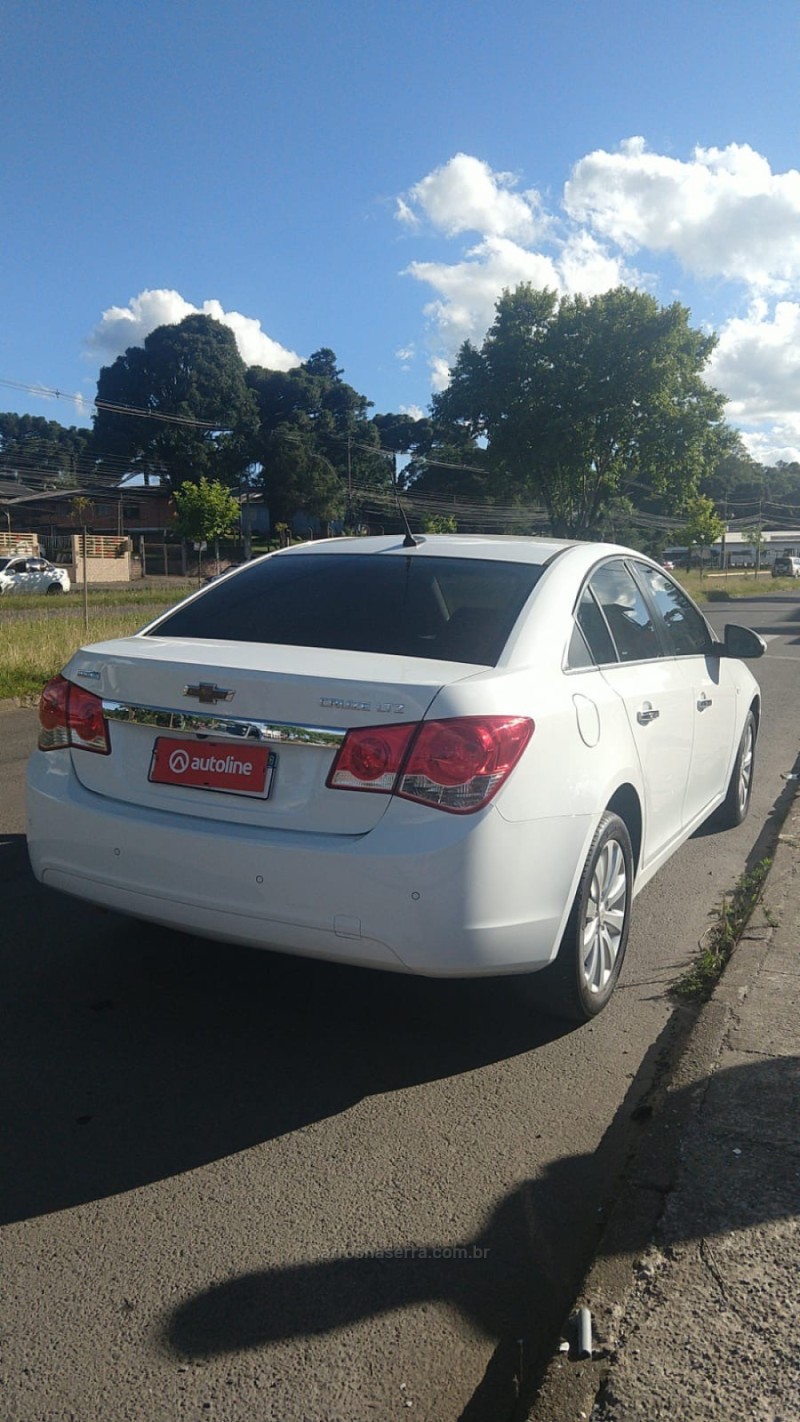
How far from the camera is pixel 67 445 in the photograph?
352 feet

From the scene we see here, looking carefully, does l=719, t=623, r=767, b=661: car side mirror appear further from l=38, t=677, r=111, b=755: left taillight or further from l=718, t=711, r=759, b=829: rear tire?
l=38, t=677, r=111, b=755: left taillight

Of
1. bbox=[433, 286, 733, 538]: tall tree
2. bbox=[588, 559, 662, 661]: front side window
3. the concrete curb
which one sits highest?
bbox=[433, 286, 733, 538]: tall tree

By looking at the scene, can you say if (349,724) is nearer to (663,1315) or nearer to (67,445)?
(663,1315)

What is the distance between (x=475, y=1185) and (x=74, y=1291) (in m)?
0.99

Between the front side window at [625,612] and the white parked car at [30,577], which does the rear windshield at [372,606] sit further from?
the white parked car at [30,577]

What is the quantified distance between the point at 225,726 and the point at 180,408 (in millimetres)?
87676

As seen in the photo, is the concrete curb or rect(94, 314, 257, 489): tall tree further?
rect(94, 314, 257, 489): tall tree

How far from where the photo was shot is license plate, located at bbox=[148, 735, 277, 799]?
3281mm

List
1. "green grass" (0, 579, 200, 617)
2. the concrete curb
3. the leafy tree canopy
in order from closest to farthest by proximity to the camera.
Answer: the concrete curb, "green grass" (0, 579, 200, 617), the leafy tree canopy

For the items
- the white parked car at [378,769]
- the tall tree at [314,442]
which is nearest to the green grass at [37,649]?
the white parked car at [378,769]

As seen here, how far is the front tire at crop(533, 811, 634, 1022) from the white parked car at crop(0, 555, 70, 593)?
4063cm

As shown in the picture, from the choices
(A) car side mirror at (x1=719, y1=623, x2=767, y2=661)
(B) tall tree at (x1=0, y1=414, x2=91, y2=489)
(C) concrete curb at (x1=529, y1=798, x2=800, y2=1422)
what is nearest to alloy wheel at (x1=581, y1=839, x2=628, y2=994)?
(C) concrete curb at (x1=529, y1=798, x2=800, y2=1422)

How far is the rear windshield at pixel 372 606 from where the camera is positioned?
369cm

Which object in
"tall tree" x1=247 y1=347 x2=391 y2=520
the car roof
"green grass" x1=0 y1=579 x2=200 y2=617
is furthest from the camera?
"tall tree" x1=247 y1=347 x2=391 y2=520
